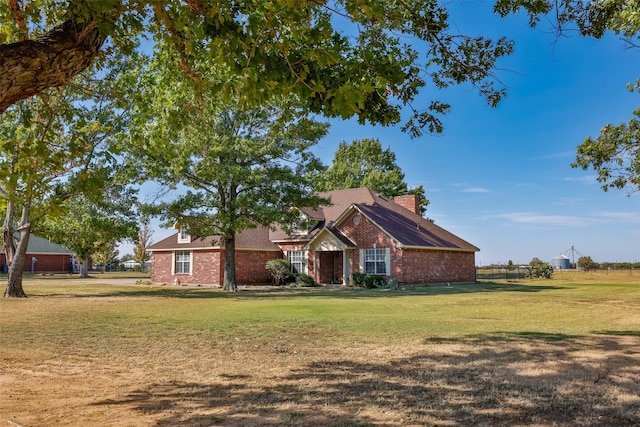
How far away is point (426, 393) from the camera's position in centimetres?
558

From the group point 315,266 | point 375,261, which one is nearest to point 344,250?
point 375,261

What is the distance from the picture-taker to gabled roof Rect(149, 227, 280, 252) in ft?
106

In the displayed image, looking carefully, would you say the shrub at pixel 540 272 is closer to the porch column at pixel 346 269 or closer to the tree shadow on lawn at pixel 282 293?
the tree shadow on lawn at pixel 282 293

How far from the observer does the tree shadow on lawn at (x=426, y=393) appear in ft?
15.6

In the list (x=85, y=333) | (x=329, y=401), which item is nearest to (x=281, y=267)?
(x=85, y=333)

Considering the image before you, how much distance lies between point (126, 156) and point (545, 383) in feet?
66.8

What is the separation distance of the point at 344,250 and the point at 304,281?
3.24 metres

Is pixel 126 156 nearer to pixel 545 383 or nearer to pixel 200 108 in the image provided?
pixel 200 108

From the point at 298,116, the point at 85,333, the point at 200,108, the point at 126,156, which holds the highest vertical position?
the point at 126,156

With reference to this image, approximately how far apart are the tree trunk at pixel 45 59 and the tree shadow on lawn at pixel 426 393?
3440 millimetres

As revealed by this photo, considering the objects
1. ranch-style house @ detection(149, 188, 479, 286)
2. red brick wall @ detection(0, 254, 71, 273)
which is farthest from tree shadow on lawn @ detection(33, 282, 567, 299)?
red brick wall @ detection(0, 254, 71, 273)

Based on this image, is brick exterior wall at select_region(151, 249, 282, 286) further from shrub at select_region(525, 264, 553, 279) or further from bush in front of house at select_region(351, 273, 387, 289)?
shrub at select_region(525, 264, 553, 279)

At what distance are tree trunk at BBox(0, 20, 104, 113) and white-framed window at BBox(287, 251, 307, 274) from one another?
2850 centimetres

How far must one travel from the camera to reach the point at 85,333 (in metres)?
10.5
